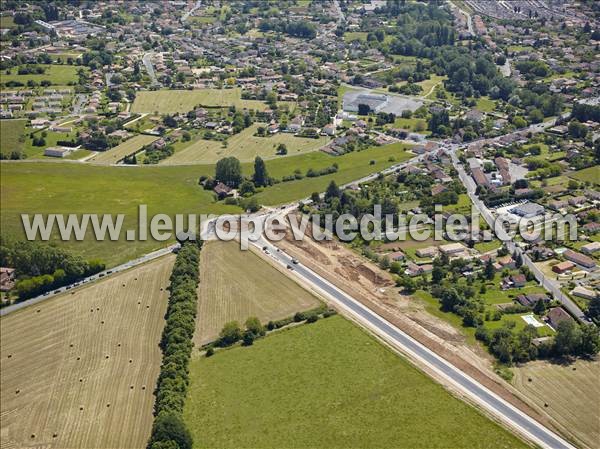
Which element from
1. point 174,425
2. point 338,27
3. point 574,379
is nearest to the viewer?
point 174,425

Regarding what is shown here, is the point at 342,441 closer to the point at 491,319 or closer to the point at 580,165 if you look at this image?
the point at 491,319

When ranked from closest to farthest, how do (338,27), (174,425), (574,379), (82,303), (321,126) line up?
(174,425)
(574,379)
(82,303)
(321,126)
(338,27)

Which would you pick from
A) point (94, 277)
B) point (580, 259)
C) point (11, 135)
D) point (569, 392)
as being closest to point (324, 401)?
point (569, 392)

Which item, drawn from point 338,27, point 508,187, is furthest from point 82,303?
point 338,27

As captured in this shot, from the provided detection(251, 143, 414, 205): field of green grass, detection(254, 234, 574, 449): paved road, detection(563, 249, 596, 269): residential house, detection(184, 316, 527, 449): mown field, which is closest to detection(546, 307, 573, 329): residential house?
detection(563, 249, 596, 269): residential house

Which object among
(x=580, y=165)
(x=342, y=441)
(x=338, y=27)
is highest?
(x=338, y=27)

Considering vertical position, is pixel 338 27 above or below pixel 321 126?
above

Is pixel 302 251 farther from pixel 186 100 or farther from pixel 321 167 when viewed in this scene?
pixel 186 100
